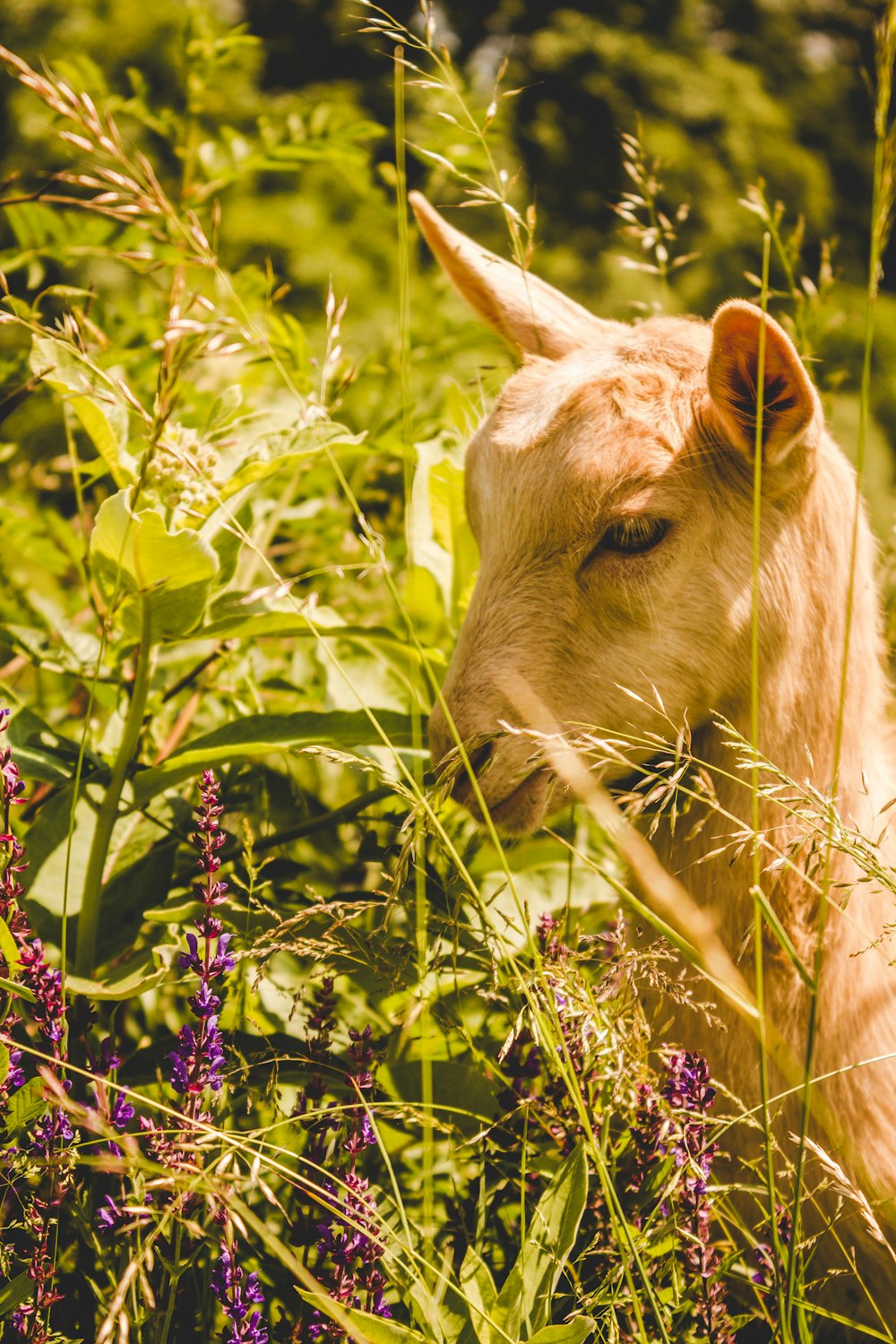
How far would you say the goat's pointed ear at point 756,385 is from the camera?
57.2 inches

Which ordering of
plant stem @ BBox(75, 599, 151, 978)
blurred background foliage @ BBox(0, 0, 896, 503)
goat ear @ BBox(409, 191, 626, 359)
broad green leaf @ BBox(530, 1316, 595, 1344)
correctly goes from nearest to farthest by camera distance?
broad green leaf @ BBox(530, 1316, 595, 1344)
plant stem @ BBox(75, 599, 151, 978)
goat ear @ BBox(409, 191, 626, 359)
blurred background foliage @ BBox(0, 0, 896, 503)

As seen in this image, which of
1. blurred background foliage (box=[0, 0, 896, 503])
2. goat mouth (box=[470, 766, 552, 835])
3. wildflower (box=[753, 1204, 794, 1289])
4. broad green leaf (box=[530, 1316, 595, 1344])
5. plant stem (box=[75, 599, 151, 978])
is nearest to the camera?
broad green leaf (box=[530, 1316, 595, 1344])

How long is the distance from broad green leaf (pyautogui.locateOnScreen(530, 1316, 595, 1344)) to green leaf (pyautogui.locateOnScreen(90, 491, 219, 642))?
0.94 metres

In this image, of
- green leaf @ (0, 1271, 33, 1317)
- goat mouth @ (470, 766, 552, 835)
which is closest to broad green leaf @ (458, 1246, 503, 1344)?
green leaf @ (0, 1271, 33, 1317)

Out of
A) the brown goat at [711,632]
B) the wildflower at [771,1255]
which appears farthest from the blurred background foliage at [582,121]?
the wildflower at [771,1255]

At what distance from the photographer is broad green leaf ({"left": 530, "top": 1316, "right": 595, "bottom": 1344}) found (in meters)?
1.10

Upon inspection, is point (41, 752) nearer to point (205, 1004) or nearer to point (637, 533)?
point (205, 1004)

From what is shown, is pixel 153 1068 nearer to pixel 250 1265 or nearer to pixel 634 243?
pixel 250 1265

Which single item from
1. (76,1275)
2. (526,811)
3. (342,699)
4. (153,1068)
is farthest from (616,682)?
(76,1275)

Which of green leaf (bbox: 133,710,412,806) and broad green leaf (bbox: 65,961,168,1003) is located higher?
green leaf (bbox: 133,710,412,806)

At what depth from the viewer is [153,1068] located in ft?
5.41

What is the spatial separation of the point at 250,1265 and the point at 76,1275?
0.80ft

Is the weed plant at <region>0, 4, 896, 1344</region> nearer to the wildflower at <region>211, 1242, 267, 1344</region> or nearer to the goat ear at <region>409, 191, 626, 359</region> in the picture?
the wildflower at <region>211, 1242, 267, 1344</region>

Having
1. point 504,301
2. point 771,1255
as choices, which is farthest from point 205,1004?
point 504,301
